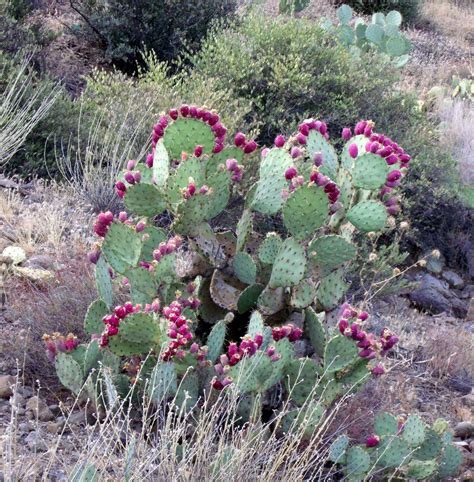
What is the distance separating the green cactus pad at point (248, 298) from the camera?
3979 mm

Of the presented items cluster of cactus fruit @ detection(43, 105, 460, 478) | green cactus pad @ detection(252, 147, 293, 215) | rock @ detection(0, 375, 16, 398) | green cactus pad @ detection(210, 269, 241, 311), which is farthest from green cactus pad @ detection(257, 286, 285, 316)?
rock @ detection(0, 375, 16, 398)

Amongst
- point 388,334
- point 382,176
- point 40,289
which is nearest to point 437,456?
point 388,334

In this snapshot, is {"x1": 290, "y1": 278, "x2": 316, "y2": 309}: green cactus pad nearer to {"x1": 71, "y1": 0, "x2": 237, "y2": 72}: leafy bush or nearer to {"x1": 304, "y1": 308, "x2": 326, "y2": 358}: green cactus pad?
{"x1": 304, "y1": 308, "x2": 326, "y2": 358}: green cactus pad

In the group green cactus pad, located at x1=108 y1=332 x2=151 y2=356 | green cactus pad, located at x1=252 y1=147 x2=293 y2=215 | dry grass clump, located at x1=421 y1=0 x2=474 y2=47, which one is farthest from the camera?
dry grass clump, located at x1=421 y1=0 x2=474 y2=47

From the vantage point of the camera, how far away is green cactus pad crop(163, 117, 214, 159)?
12.6ft

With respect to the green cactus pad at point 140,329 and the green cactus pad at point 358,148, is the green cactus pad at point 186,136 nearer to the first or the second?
the green cactus pad at point 358,148

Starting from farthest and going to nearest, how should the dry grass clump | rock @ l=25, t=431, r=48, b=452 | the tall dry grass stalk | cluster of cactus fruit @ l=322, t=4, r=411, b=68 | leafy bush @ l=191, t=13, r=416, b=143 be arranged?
the dry grass clump
cluster of cactus fruit @ l=322, t=4, r=411, b=68
leafy bush @ l=191, t=13, r=416, b=143
the tall dry grass stalk
rock @ l=25, t=431, r=48, b=452

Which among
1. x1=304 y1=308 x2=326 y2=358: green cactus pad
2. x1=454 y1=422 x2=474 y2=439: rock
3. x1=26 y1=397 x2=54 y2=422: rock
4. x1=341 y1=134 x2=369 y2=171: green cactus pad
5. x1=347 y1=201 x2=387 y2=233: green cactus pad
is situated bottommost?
x1=454 y1=422 x2=474 y2=439: rock

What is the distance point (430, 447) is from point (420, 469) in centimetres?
22

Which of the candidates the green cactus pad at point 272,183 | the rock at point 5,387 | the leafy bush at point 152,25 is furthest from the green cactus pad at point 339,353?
the leafy bush at point 152,25

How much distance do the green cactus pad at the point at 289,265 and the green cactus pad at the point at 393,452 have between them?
30.8 inches

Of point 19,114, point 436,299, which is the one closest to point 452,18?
point 436,299

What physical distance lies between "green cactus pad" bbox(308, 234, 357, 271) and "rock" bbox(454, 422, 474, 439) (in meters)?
1.47

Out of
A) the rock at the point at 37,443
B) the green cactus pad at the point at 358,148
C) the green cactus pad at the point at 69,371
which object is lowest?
the rock at the point at 37,443
